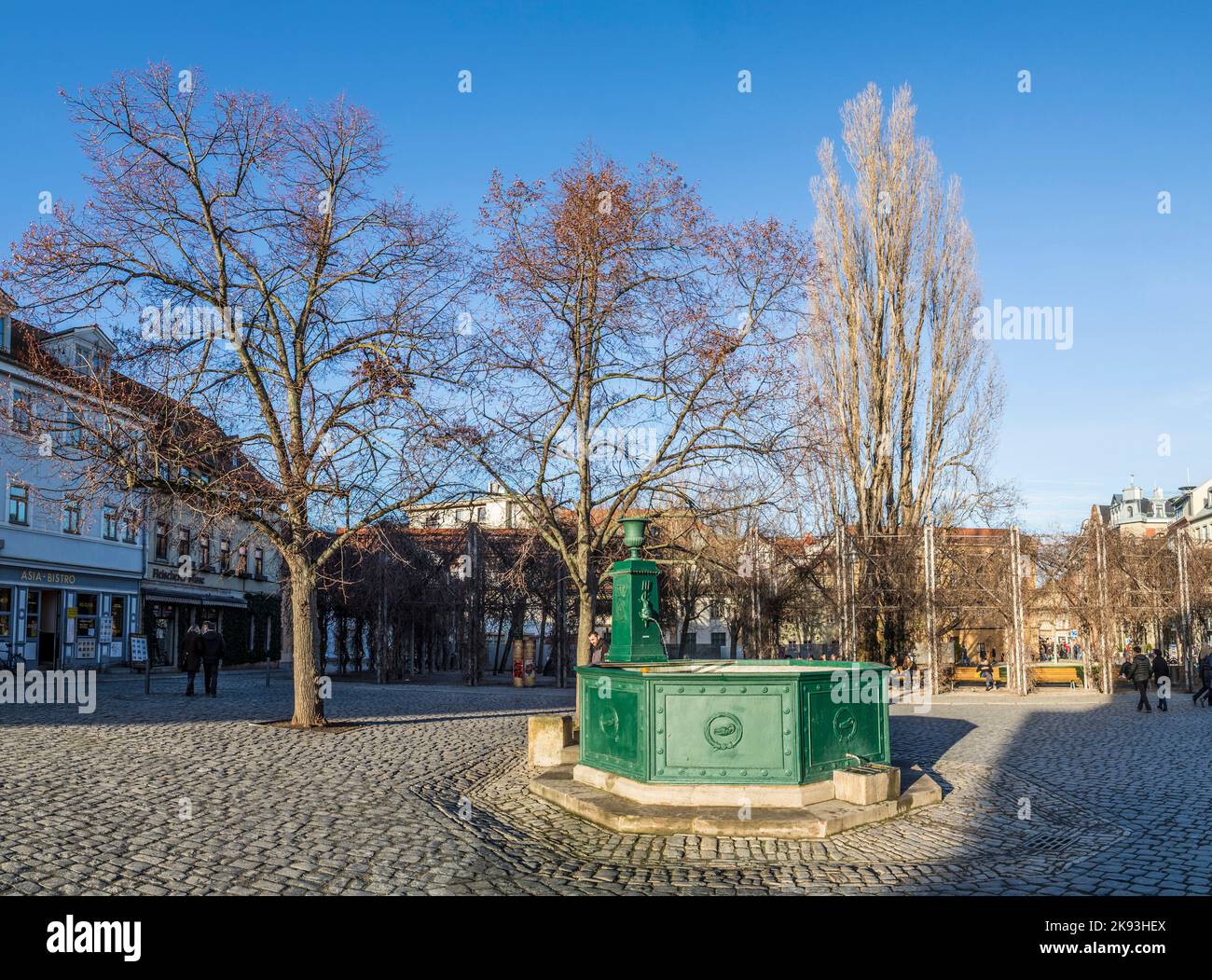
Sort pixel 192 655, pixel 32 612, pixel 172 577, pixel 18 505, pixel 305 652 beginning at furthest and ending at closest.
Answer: pixel 172 577 → pixel 32 612 → pixel 18 505 → pixel 192 655 → pixel 305 652

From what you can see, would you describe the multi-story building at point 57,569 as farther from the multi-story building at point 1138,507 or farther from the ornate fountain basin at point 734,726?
the multi-story building at point 1138,507

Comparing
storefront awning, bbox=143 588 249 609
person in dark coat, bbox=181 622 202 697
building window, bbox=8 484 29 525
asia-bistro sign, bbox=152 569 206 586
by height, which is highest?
building window, bbox=8 484 29 525

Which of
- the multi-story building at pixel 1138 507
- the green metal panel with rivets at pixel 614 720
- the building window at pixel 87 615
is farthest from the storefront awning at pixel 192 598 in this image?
the multi-story building at pixel 1138 507

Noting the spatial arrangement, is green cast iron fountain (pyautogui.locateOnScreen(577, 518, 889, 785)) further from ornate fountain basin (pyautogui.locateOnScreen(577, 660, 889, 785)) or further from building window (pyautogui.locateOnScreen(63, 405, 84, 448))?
building window (pyautogui.locateOnScreen(63, 405, 84, 448))

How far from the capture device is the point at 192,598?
1638 inches

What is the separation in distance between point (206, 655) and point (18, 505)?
13.2 metres

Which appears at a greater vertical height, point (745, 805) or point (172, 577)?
point (172, 577)

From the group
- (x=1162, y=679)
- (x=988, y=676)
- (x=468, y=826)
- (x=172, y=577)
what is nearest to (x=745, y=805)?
(x=468, y=826)

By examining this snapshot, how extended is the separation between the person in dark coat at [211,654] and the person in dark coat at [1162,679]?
20768 mm

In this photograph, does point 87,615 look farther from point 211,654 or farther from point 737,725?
point 737,725

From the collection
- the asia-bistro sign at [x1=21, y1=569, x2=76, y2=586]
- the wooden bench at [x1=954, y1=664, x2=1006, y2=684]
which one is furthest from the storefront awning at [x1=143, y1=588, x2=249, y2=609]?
the wooden bench at [x1=954, y1=664, x2=1006, y2=684]

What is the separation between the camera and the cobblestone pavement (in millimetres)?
6664

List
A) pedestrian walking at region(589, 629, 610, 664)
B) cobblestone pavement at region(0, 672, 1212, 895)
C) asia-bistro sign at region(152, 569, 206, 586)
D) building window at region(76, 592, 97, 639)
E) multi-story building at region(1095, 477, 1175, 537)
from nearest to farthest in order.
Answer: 1. cobblestone pavement at region(0, 672, 1212, 895)
2. pedestrian walking at region(589, 629, 610, 664)
3. building window at region(76, 592, 97, 639)
4. asia-bistro sign at region(152, 569, 206, 586)
5. multi-story building at region(1095, 477, 1175, 537)

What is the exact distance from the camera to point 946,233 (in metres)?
31.1
